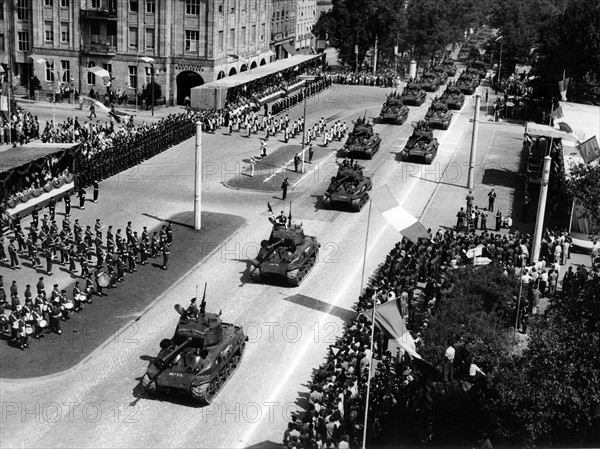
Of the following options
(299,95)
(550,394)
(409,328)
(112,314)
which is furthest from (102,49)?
(550,394)

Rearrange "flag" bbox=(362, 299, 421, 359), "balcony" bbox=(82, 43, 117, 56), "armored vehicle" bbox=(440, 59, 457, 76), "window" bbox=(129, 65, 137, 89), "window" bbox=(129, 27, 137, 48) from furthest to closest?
1. "armored vehicle" bbox=(440, 59, 457, 76)
2. "window" bbox=(129, 65, 137, 89)
3. "balcony" bbox=(82, 43, 117, 56)
4. "window" bbox=(129, 27, 137, 48)
5. "flag" bbox=(362, 299, 421, 359)

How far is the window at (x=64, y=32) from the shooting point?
8943 cm

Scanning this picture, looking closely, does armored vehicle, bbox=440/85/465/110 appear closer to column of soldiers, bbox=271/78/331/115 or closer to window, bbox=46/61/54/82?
column of soldiers, bbox=271/78/331/115

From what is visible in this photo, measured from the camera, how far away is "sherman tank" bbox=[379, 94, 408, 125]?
8062 cm

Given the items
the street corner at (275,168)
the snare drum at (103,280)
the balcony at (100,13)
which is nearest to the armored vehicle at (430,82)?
the balcony at (100,13)

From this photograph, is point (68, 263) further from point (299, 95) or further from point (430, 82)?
Result: point (430, 82)

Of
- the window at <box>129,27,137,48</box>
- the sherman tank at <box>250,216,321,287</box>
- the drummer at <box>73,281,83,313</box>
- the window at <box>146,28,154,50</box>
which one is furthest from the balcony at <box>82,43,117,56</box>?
the drummer at <box>73,281,83,313</box>

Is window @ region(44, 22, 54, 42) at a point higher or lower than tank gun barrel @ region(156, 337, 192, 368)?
higher

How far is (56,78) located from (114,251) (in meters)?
49.0

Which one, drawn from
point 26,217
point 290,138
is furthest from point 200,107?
point 26,217

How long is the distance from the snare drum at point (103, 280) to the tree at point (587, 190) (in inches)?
856

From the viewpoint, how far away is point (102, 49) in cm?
8862

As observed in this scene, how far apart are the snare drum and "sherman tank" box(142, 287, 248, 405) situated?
797 centimetres

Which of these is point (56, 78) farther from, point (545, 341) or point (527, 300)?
point (545, 341)
